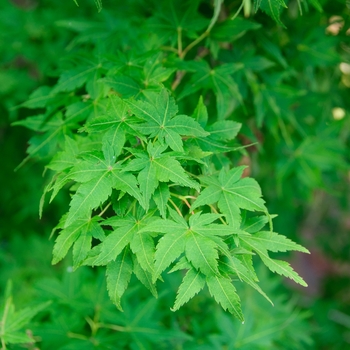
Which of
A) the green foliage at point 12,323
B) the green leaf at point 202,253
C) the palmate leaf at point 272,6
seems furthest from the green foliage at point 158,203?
the green foliage at point 12,323

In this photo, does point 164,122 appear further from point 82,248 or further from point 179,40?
point 179,40

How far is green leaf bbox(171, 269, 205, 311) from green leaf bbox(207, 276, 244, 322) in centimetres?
2

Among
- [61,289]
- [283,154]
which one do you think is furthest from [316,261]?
[61,289]

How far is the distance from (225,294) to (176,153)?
0.29 meters

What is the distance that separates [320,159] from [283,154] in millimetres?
149

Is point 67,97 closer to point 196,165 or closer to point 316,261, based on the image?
point 196,165

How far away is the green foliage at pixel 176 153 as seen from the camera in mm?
843

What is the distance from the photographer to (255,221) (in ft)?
3.08

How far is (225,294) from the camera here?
2.68 ft

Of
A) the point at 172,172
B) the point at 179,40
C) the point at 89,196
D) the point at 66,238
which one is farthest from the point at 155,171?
the point at 179,40

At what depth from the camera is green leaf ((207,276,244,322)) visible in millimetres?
811

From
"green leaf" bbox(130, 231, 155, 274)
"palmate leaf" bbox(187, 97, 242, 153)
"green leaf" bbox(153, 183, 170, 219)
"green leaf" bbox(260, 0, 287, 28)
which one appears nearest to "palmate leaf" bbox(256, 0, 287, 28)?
"green leaf" bbox(260, 0, 287, 28)

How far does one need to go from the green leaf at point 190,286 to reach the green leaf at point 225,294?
2cm

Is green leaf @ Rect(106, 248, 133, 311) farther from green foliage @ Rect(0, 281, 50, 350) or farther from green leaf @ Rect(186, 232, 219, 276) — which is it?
green foliage @ Rect(0, 281, 50, 350)
